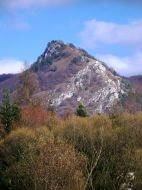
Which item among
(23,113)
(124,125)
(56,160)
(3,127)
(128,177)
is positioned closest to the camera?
(56,160)

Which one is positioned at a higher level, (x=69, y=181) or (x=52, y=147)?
(x=52, y=147)

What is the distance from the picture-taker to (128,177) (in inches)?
1892

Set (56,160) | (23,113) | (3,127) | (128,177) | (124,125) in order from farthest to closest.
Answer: (23,113), (3,127), (124,125), (128,177), (56,160)

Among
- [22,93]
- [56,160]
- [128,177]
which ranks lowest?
[128,177]

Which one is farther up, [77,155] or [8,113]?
[8,113]

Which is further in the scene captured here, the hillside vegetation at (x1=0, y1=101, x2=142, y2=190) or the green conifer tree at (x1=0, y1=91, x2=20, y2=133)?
the green conifer tree at (x1=0, y1=91, x2=20, y2=133)

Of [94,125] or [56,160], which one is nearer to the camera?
[56,160]

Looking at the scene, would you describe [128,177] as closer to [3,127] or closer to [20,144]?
[20,144]

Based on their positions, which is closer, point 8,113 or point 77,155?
point 77,155

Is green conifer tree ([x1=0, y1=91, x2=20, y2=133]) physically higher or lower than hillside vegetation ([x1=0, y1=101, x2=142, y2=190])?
higher

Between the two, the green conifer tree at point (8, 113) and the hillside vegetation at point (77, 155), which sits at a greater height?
the green conifer tree at point (8, 113)

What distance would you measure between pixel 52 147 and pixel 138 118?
28315 mm

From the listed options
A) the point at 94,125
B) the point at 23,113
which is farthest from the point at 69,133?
the point at 23,113

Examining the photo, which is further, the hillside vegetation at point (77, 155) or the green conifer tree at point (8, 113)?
the green conifer tree at point (8, 113)
